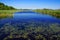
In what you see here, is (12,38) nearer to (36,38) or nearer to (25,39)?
(25,39)

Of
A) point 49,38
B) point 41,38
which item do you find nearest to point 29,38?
point 41,38

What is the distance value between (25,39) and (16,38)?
0.83 metres

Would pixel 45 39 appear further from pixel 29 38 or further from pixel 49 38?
pixel 29 38

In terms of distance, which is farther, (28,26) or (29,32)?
(28,26)

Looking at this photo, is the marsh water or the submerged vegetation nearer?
the submerged vegetation

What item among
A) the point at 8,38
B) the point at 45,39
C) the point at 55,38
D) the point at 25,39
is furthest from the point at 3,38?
the point at 55,38

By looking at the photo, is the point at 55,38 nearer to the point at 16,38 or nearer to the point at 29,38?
the point at 29,38

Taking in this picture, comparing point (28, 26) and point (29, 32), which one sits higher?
point (29, 32)

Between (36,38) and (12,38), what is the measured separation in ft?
6.64

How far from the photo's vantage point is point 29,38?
31.2ft

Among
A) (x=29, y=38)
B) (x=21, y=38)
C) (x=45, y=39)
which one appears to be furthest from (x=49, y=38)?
(x=21, y=38)

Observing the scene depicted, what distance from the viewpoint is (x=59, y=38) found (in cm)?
959

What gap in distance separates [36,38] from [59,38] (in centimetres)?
195

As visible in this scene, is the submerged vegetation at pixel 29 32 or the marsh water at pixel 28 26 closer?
the submerged vegetation at pixel 29 32
